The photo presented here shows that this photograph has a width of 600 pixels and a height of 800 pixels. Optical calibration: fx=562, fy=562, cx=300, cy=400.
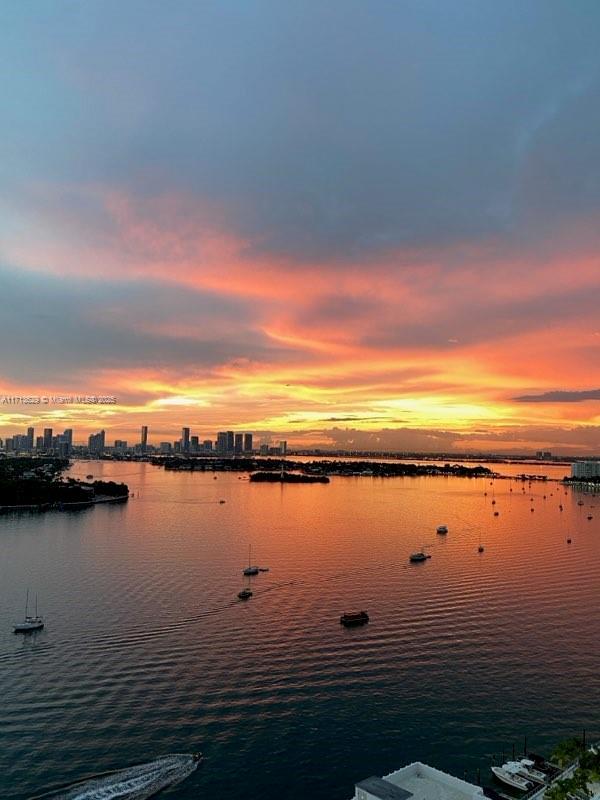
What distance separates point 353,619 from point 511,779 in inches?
405

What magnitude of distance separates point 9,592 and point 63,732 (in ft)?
49.8

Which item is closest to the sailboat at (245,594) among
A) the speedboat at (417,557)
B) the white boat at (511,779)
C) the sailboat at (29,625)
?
the sailboat at (29,625)

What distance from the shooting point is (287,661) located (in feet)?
61.0

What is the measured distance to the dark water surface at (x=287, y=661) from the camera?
13.3 metres

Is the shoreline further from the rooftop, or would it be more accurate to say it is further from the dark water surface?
the rooftop

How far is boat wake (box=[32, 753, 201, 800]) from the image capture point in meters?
11.7

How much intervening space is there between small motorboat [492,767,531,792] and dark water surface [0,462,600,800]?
51cm

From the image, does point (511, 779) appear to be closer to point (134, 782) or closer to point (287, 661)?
point (287, 661)

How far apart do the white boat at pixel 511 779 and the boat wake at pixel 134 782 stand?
678 centimetres

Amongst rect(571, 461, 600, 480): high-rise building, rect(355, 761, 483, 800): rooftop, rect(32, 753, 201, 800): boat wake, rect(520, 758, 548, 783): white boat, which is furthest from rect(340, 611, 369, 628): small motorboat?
rect(571, 461, 600, 480): high-rise building

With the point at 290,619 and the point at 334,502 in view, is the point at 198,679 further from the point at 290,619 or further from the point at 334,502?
the point at 334,502

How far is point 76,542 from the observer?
40.3m

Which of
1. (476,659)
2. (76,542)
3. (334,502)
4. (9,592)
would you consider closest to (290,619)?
(476,659)

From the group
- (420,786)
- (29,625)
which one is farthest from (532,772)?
(29,625)
